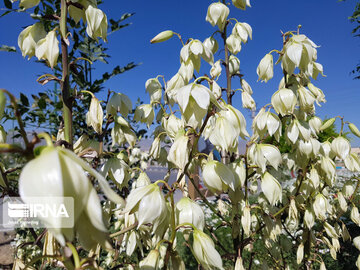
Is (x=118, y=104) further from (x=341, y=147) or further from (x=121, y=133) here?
(x=341, y=147)

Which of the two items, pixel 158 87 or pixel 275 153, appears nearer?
pixel 275 153

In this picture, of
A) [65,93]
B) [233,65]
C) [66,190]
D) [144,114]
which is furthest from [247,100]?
[66,190]

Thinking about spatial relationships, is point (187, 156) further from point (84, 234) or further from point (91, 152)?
point (84, 234)

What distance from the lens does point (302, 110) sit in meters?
1.09

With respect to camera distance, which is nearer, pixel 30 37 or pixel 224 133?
pixel 224 133

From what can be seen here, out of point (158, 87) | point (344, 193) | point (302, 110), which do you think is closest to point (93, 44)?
point (158, 87)

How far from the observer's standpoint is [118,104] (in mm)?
913

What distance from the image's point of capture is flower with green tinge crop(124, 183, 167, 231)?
20.2 inches

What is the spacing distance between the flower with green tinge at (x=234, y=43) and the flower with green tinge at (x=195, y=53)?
35cm

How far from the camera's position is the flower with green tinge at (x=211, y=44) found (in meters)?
1.27

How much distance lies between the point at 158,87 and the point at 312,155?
29.4 inches

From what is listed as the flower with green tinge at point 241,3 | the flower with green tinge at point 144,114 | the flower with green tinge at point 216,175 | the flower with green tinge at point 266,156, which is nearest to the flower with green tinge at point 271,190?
the flower with green tinge at point 266,156

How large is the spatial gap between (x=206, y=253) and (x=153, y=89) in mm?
885

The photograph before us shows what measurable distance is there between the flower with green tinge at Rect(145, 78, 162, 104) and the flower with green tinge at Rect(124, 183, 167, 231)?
0.75m
